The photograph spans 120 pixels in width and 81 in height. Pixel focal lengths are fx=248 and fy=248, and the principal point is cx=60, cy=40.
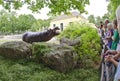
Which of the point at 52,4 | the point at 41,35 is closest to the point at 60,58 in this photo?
the point at 41,35

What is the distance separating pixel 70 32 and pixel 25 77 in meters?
3.03

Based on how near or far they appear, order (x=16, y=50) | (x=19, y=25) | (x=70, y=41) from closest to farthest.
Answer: (x=16, y=50) < (x=70, y=41) < (x=19, y=25)

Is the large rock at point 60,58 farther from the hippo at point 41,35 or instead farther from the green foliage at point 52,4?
the green foliage at point 52,4

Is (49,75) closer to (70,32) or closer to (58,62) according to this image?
(58,62)

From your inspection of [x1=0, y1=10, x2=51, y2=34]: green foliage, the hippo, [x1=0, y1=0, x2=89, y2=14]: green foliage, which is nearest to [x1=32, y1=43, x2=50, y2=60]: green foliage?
the hippo

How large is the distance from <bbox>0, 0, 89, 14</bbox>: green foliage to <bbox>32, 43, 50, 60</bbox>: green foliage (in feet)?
4.43

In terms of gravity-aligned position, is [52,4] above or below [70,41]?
above

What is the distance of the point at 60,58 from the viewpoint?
20.5 ft

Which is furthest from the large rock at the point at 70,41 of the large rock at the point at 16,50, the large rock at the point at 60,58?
the large rock at the point at 16,50

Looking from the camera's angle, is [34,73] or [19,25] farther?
[19,25]

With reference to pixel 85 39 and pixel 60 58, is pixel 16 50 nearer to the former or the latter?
pixel 60 58

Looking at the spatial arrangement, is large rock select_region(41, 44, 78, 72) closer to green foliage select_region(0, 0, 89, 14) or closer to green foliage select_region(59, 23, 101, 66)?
green foliage select_region(59, 23, 101, 66)

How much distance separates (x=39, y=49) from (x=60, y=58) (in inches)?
30.8

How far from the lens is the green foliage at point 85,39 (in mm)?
7379
